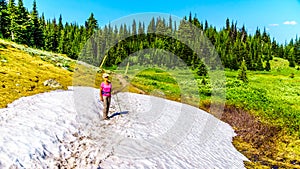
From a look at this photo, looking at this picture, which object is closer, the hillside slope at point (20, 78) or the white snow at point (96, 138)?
the white snow at point (96, 138)

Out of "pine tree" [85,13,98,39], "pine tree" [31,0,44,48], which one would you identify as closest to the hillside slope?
"pine tree" [31,0,44,48]

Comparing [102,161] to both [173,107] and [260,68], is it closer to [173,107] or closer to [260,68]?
[173,107]

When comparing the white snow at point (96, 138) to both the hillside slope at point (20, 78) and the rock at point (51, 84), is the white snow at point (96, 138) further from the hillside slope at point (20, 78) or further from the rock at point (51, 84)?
the rock at point (51, 84)

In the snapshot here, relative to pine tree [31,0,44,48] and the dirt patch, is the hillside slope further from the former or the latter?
pine tree [31,0,44,48]

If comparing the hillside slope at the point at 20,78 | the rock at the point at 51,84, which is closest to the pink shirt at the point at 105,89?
the hillside slope at the point at 20,78

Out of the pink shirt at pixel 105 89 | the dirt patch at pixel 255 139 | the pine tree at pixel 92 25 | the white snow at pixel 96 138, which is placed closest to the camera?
the white snow at pixel 96 138

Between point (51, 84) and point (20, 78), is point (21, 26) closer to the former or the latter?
point (20, 78)

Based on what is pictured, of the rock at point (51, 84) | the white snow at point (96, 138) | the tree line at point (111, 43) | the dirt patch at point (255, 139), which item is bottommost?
the dirt patch at point (255, 139)

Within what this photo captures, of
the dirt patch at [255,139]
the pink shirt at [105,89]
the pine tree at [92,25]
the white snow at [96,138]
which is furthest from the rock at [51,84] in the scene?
the pine tree at [92,25]

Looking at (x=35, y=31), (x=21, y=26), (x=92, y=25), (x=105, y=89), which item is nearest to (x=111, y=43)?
(x=92, y=25)

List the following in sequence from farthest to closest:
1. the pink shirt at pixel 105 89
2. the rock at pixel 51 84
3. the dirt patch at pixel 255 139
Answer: the rock at pixel 51 84
the dirt patch at pixel 255 139
the pink shirt at pixel 105 89

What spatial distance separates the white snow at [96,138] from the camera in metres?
11.1

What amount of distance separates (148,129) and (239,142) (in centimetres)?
842

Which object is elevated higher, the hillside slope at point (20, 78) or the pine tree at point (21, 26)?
the pine tree at point (21, 26)
